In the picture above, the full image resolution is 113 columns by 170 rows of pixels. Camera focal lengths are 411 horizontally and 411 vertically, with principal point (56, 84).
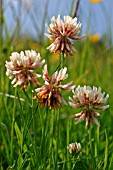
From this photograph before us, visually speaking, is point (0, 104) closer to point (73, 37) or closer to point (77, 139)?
point (77, 139)

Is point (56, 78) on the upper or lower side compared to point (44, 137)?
upper

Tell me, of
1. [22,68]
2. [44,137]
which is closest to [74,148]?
[44,137]

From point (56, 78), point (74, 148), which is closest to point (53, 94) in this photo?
point (56, 78)

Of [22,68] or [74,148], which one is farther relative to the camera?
[74,148]

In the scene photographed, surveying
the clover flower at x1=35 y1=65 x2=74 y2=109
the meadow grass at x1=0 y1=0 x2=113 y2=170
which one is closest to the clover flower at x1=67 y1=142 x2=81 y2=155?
the meadow grass at x1=0 y1=0 x2=113 y2=170

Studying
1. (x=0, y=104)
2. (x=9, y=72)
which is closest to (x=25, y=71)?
(x=9, y=72)

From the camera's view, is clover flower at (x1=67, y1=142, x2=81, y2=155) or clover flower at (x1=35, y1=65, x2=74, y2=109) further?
clover flower at (x1=67, y1=142, x2=81, y2=155)

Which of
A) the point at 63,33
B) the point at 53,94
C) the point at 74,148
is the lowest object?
the point at 74,148

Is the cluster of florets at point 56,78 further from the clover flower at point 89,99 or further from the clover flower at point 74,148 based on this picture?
the clover flower at point 74,148

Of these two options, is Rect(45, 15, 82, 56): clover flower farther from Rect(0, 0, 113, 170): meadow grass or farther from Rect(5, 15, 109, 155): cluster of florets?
Rect(0, 0, 113, 170): meadow grass

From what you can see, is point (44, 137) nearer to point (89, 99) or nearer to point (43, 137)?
point (43, 137)
